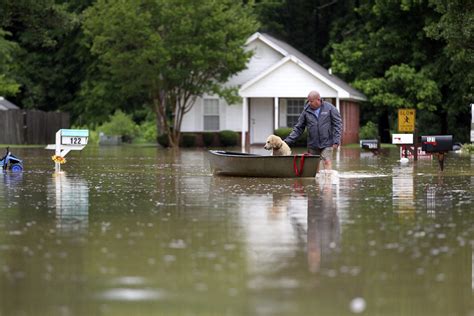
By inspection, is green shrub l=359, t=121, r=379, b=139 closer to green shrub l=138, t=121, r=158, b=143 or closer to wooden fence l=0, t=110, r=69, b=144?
green shrub l=138, t=121, r=158, b=143

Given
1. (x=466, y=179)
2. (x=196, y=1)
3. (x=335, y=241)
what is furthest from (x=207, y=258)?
(x=196, y=1)

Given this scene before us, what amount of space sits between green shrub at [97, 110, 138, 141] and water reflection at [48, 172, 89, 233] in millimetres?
44503

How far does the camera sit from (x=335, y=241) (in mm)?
12555

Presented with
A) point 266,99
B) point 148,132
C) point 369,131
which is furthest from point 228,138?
point 148,132

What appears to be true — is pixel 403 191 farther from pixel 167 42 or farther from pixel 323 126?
pixel 167 42

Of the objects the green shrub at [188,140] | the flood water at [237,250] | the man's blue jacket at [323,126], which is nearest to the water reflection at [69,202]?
the flood water at [237,250]

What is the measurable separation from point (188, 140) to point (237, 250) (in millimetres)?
48311

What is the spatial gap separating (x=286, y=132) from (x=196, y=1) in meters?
7.96

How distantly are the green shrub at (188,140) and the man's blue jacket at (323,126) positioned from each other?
35.5m

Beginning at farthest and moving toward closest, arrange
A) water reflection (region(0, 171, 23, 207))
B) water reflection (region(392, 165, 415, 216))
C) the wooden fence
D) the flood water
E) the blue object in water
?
the wooden fence
the blue object in water
water reflection (region(0, 171, 23, 207))
water reflection (region(392, 165, 415, 216))
the flood water

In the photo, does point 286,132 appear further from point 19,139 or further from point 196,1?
point 19,139

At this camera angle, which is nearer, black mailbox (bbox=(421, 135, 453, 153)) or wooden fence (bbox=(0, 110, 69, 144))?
black mailbox (bbox=(421, 135, 453, 153))

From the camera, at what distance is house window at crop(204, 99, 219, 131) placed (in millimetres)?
61969

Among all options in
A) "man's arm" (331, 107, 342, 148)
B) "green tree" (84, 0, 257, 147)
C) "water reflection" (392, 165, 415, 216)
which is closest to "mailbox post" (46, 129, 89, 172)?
"man's arm" (331, 107, 342, 148)
